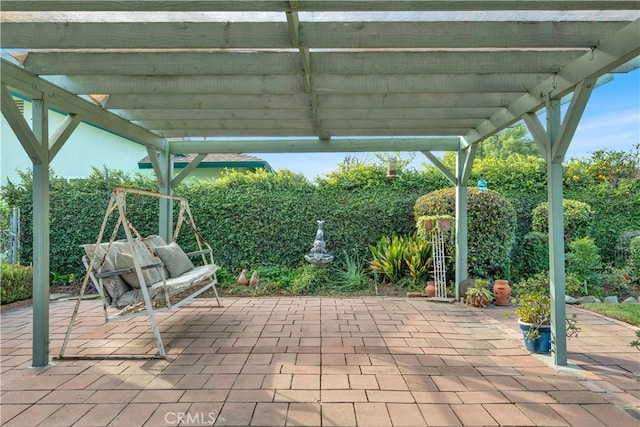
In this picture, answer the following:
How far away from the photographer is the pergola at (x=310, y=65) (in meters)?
2.24

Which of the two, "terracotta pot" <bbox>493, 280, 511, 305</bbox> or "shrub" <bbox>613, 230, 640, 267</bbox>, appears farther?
"shrub" <bbox>613, 230, 640, 267</bbox>

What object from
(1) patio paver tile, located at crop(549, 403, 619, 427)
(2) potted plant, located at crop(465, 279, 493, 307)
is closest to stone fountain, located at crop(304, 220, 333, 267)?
(2) potted plant, located at crop(465, 279, 493, 307)

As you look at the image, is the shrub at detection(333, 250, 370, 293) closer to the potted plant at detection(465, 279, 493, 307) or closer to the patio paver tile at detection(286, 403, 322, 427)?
the potted plant at detection(465, 279, 493, 307)

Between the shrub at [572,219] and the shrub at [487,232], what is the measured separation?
792mm

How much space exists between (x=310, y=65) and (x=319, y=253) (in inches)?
145

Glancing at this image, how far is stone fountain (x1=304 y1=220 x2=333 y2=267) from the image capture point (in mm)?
5996

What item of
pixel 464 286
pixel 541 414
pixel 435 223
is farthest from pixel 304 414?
pixel 435 223

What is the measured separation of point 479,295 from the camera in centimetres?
485

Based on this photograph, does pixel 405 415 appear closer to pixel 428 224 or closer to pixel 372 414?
pixel 372 414

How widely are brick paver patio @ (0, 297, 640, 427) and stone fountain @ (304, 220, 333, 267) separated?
5.91 feet

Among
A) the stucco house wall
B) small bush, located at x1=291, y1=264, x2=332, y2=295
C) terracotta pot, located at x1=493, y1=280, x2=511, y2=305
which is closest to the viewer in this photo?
terracotta pot, located at x1=493, y1=280, x2=511, y2=305

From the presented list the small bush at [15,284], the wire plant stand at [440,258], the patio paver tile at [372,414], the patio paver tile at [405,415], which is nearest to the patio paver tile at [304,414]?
the patio paver tile at [372,414]

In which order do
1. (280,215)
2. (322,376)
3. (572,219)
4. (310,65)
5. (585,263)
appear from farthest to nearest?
(280,215) → (572,219) → (585,263) → (310,65) → (322,376)

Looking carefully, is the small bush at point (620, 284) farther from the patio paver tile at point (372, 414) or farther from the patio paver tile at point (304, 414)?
the patio paver tile at point (304, 414)
